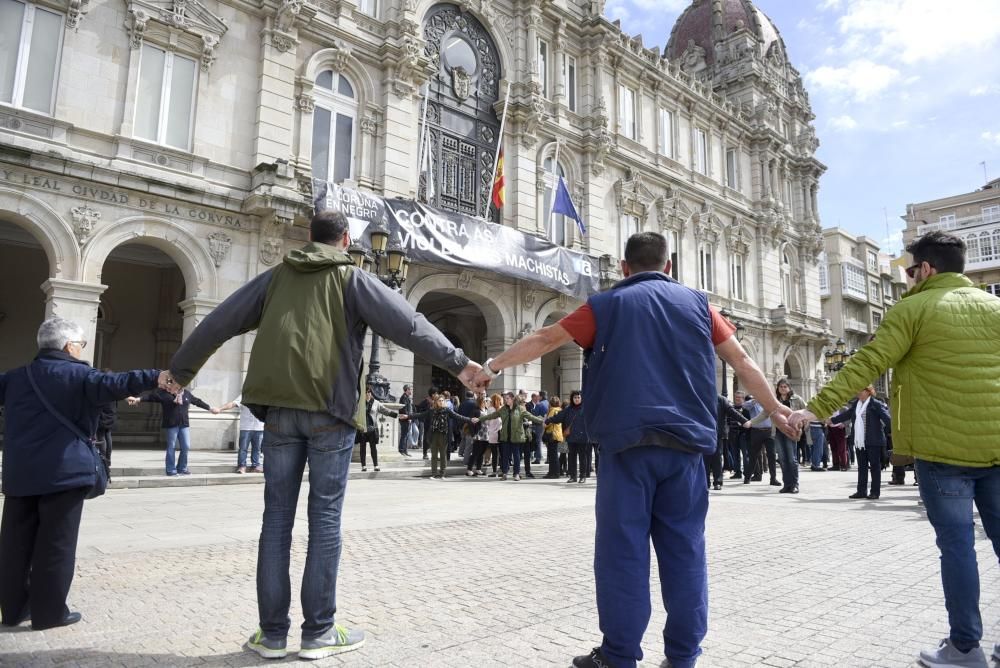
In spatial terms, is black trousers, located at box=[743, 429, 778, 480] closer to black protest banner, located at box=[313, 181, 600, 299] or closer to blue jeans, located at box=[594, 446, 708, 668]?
black protest banner, located at box=[313, 181, 600, 299]

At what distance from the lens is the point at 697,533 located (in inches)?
112

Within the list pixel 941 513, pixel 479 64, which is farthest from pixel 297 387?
pixel 479 64

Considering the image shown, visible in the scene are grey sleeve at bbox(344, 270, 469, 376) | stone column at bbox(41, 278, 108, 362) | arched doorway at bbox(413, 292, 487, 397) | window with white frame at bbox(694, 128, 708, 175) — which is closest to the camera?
grey sleeve at bbox(344, 270, 469, 376)

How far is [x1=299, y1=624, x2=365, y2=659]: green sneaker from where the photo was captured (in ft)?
10.1

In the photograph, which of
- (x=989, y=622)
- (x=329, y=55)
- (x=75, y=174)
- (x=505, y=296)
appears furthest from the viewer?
(x=505, y=296)

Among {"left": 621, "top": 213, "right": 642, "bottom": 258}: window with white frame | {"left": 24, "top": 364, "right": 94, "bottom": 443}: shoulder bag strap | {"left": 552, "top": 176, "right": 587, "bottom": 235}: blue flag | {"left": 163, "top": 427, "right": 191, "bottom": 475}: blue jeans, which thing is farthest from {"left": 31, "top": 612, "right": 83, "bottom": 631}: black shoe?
{"left": 621, "top": 213, "right": 642, "bottom": 258}: window with white frame

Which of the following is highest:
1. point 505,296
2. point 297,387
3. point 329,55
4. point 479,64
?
point 479,64

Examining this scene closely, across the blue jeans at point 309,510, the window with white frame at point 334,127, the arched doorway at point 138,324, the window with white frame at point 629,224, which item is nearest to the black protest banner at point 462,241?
the window with white frame at point 334,127

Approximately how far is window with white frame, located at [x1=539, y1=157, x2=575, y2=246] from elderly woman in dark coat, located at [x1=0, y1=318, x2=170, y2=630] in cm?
1879

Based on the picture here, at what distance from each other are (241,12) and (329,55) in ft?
7.57

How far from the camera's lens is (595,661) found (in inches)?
110

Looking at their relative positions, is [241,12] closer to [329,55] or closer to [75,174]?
[329,55]

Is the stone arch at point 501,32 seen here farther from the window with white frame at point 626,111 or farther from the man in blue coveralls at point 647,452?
the man in blue coveralls at point 647,452

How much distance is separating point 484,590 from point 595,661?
1.63 m
